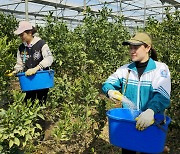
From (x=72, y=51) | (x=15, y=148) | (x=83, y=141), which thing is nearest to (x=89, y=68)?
(x=72, y=51)

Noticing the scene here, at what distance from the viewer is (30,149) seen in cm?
305

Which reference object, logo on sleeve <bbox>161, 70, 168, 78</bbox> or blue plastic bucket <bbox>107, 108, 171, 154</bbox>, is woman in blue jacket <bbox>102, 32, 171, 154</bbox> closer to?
logo on sleeve <bbox>161, 70, 168, 78</bbox>

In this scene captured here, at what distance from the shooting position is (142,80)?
84.0 inches

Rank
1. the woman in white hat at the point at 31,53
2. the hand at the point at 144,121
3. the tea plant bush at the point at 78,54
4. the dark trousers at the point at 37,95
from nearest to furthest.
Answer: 1. the hand at the point at 144,121
2. the woman in white hat at the point at 31,53
3. the dark trousers at the point at 37,95
4. the tea plant bush at the point at 78,54

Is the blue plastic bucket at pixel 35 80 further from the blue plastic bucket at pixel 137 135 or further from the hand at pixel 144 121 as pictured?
the hand at pixel 144 121

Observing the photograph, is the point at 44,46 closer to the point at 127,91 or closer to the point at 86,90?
the point at 86,90

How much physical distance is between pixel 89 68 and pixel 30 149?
2.89 metres

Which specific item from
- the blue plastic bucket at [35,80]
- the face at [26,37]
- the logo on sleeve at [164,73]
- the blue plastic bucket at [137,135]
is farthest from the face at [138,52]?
the face at [26,37]

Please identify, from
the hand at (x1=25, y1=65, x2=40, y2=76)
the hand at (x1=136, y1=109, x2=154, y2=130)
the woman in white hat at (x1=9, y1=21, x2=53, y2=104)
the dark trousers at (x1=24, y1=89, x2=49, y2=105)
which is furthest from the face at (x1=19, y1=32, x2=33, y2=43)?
the hand at (x1=136, y1=109, x2=154, y2=130)

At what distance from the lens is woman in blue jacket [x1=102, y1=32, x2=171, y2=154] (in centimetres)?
202

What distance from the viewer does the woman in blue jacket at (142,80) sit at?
6.64 feet

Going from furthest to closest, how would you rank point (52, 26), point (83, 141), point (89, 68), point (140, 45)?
1. point (89, 68)
2. point (52, 26)
3. point (83, 141)
4. point (140, 45)

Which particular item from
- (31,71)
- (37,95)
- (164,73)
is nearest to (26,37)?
(31,71)

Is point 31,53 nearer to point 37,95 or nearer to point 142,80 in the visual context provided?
point 37,95
